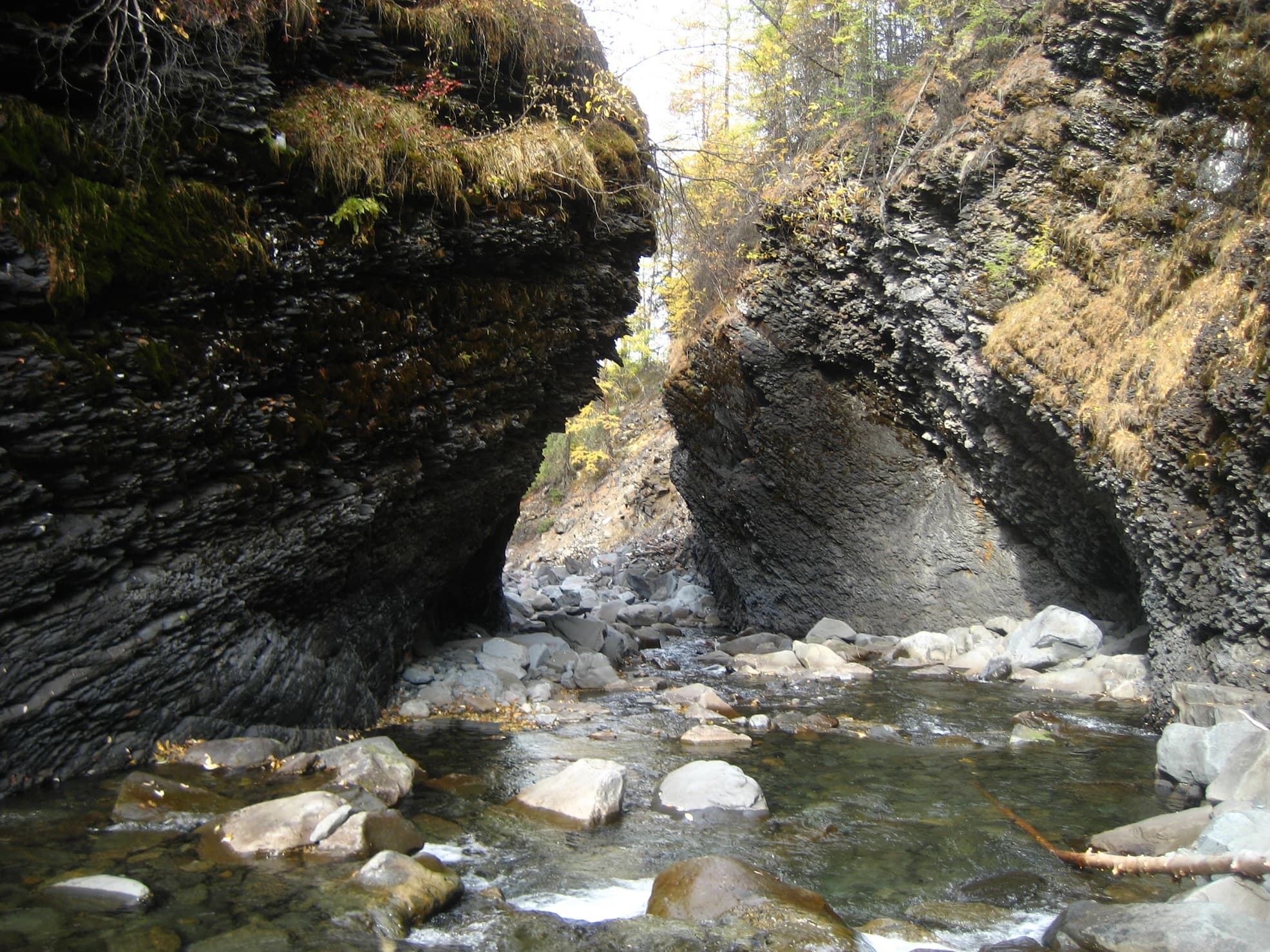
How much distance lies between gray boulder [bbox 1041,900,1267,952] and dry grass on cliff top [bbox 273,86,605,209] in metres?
6.98

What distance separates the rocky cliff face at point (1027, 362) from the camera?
7824 millimetres

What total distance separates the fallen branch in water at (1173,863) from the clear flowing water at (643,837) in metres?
0.12

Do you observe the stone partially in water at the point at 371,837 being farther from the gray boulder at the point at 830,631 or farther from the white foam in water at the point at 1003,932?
the gray boulder at the point at 830,631

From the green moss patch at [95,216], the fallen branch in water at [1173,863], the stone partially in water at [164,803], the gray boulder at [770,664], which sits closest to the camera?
the fallen branch in water at [1173,863]

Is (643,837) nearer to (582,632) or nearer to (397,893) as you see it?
(397,893)

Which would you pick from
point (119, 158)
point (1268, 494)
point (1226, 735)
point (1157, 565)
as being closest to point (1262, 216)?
point (1268, 494)

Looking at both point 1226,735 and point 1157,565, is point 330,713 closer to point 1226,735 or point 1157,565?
point 1226,735

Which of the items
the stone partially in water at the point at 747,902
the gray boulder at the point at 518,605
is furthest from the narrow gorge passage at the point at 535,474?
the gray boulder at the point at 518,605

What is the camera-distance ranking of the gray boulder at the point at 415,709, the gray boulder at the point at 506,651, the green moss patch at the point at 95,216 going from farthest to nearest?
the gray boulder at the point at 506,651 < the gray boulder at the point at 415,709 < the green moss patch at the point at 95,216

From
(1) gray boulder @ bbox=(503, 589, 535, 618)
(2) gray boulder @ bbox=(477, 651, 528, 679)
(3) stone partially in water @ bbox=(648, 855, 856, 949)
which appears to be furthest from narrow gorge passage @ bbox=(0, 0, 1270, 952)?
(1) gray boulder @ bbox=(503, 589, 535, 618)

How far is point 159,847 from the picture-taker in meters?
4.44

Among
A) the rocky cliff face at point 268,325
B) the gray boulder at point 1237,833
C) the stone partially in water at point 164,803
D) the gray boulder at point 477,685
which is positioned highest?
the rocky cliff face at point 268,325

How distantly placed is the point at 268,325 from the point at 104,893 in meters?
4.16

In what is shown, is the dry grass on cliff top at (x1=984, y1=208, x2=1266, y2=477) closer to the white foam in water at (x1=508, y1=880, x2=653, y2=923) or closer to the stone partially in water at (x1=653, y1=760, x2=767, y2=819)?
the stone partially in water at (x1=653, y1=760, x2=767, y2=819)
